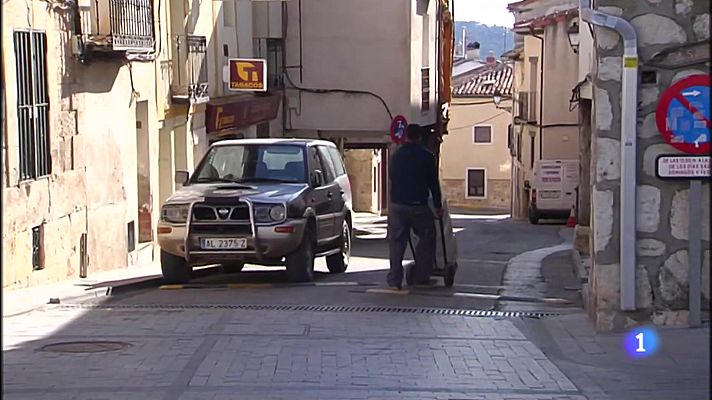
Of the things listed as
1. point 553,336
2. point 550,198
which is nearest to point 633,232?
point 553,336

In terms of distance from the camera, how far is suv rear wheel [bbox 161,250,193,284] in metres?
13.4

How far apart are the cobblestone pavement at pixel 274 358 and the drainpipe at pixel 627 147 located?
91cm

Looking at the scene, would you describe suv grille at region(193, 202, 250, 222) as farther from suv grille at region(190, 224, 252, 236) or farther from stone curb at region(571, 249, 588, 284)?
stone curb at region(571, 249, 588, 284)

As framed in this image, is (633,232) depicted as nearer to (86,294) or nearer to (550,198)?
(86,294)

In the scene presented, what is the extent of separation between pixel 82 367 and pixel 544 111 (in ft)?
130

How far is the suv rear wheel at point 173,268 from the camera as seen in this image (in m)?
13.4

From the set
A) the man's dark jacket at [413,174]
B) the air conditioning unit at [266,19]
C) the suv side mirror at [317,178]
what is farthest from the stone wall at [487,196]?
the man's dark jacket at [413,174]

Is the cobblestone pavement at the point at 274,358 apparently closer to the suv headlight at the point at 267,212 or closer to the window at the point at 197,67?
the suv headlight at the point at 267,212

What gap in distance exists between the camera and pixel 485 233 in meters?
32.1

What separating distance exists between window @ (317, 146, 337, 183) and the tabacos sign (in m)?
8.55

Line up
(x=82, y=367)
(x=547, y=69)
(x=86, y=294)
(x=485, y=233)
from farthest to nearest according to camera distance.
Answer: (x=547, y=69)
(x=485, y=233)
(x=86, y=294)
(x=82, y=367)

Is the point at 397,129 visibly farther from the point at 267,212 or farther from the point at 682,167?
the point at 682,167

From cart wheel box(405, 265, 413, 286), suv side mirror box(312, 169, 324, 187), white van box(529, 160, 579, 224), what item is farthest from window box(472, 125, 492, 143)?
cart wheel box(405, 265, 413, 286)

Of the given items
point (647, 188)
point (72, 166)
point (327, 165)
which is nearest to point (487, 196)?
point (327, 165)
